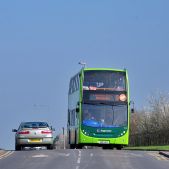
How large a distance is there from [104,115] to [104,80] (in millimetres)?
2295

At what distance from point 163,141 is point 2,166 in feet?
164

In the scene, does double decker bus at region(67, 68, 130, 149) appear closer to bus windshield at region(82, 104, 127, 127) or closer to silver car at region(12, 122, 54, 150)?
bus windshield at region(82, 104, 127, 127)

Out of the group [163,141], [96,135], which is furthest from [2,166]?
[163,141]

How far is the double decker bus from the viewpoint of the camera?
39812 millimetres

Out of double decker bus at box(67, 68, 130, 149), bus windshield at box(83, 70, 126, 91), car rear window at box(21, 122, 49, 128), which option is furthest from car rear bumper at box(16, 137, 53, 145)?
bus windshield at box(83, 70, 126, 91)

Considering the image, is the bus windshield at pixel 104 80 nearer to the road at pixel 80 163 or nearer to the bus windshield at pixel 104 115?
the bus windshield at pixel 104 115

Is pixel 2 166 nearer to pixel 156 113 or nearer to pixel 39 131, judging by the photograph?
pixel 39 131

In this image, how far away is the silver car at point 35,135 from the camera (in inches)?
1531

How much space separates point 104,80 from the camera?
4006cm

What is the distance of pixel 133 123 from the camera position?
9562cm

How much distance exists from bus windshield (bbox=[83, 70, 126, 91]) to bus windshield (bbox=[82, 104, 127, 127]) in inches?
54.9

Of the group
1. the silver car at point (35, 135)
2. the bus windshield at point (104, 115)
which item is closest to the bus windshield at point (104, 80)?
the bus windshield at point (104, 115)

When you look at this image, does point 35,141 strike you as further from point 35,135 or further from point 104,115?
point 104,115

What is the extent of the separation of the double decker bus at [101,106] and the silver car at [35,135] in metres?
2.45
